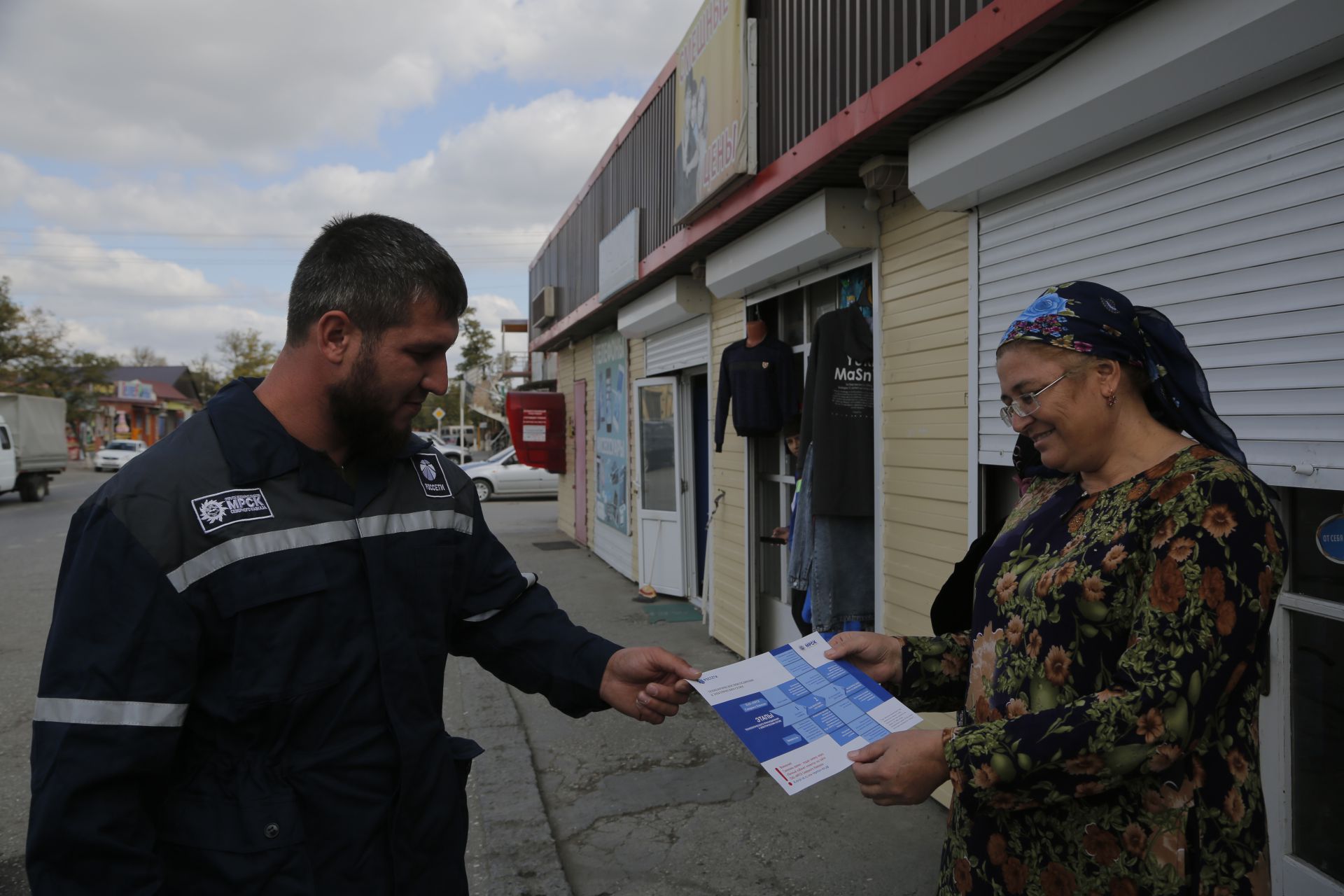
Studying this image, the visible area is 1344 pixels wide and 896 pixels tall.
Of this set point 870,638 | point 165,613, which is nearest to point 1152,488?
point 870,638

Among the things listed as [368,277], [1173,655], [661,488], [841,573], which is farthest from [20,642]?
[1173,655]

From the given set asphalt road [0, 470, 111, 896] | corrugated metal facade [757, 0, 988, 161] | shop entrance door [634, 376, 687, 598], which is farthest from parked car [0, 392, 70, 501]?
corrugated metal facade [757, 0, 988, 161]

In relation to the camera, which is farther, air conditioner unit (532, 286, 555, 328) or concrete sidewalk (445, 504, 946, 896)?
air conditioner unit (532, 286, 555, 328)

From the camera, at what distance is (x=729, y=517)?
23.1 feet

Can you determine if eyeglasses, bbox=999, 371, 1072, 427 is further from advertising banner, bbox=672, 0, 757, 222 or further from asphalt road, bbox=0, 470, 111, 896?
asphalt road, bbox=0, 470, 111, 896

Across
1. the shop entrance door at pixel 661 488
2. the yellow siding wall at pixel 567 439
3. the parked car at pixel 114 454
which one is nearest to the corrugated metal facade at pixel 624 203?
the yellow siding wall at pixel 567 439

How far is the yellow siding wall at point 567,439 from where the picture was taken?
13.6 metres

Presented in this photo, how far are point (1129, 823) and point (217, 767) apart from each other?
1.72m

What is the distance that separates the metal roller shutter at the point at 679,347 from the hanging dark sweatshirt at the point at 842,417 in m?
2.88

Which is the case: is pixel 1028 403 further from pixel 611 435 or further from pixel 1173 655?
pixel 611 435

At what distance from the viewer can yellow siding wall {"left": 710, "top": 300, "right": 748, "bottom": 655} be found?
6688mm

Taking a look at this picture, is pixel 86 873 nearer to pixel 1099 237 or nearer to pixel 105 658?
pixel 105 658

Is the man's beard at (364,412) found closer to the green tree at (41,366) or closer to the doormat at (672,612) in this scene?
the doormat at (672,612)

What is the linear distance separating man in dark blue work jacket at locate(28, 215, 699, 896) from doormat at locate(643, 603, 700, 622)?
6.28 meters
